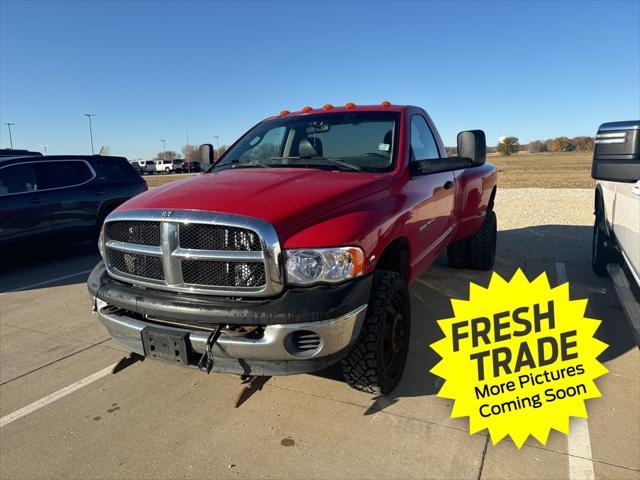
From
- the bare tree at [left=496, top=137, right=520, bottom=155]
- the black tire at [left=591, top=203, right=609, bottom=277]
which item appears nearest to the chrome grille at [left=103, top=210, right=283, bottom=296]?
the black tire at [left=591, top=203, right=609, bottom=277]

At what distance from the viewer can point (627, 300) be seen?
335 centimetres

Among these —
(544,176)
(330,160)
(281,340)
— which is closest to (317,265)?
(281,340)

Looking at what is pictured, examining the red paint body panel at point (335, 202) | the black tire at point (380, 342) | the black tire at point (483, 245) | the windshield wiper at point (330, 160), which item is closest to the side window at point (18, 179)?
the red paint body panel at point (335, 202)

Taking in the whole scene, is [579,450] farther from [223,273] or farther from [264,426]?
[223,273]

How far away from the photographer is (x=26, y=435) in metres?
2.73

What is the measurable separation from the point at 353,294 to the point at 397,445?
0.87 meters

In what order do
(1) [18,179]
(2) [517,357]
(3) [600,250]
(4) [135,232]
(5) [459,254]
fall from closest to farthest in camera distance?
(4) [135,232]
(2) [517,357]
(3) [600,250]
(5) [459,254]
(1) [18,179]

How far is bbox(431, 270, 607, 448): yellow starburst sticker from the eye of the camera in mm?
2826

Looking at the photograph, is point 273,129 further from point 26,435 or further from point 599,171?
point 26,435

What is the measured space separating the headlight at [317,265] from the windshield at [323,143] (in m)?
1.09

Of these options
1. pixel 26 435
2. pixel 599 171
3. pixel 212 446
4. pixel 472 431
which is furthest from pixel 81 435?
pixel 599 171

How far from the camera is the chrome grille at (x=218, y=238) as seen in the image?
242cm

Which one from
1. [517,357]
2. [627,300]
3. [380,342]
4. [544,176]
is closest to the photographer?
[380,342]

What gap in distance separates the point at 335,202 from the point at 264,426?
1.38 meters
